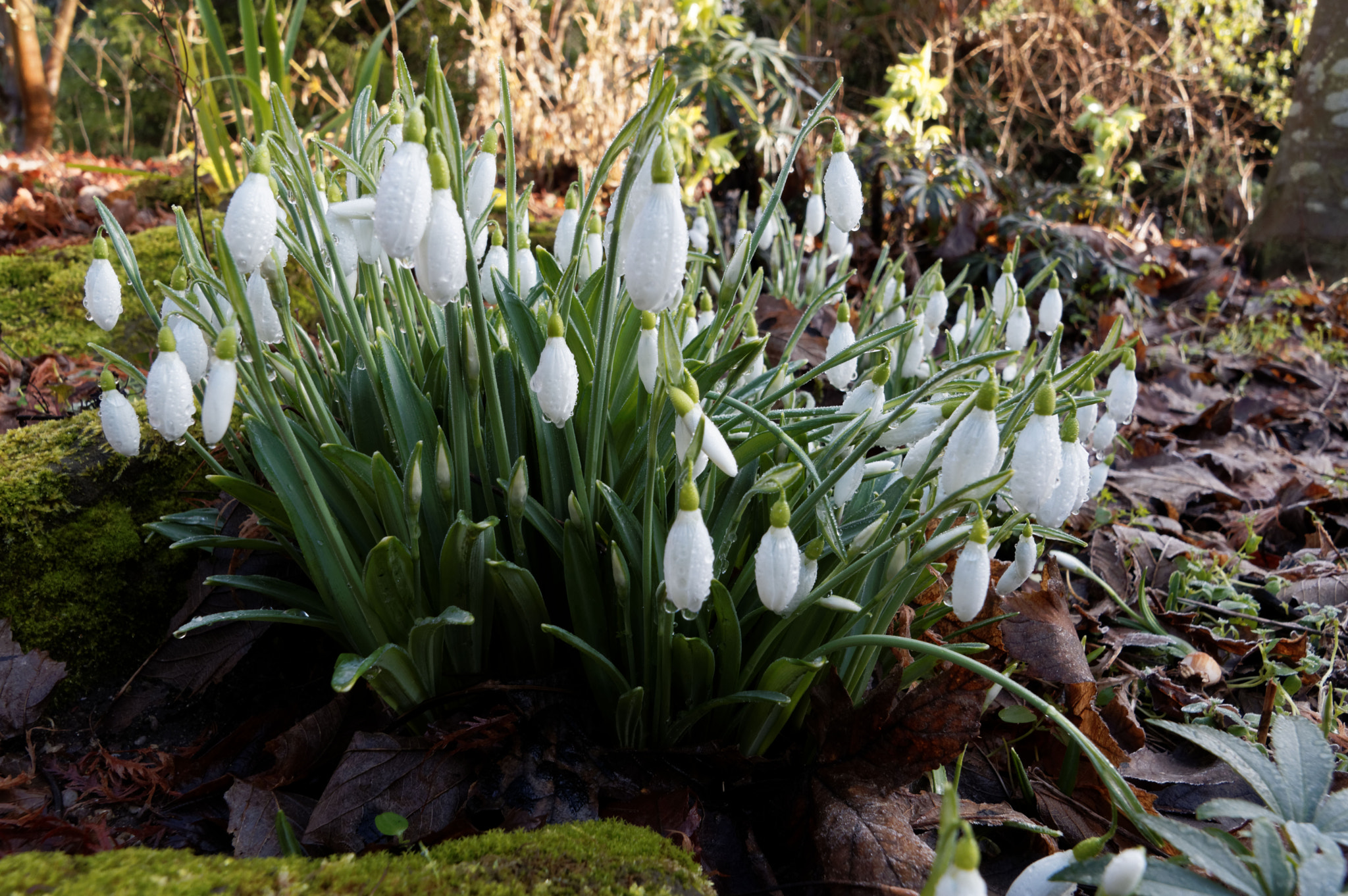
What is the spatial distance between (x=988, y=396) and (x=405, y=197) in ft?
2.23

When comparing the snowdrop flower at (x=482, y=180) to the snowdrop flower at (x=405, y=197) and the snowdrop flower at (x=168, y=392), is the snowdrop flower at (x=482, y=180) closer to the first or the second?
the snowdrop flower at (x=405, y=197)

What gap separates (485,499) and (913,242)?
12.8 feet

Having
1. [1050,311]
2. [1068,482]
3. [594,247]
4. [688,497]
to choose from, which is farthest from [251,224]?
[1050,311]

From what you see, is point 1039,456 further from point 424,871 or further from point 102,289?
point 102,289

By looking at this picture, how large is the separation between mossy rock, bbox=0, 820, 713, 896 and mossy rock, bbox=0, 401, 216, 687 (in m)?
0.91

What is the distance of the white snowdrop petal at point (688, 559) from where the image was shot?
0.94 metres

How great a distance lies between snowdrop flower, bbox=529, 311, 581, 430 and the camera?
107 centimetres

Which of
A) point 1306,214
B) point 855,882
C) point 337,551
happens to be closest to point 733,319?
point 337,551

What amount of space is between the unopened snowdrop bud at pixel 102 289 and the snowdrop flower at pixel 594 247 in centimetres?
73

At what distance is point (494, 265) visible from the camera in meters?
1.46

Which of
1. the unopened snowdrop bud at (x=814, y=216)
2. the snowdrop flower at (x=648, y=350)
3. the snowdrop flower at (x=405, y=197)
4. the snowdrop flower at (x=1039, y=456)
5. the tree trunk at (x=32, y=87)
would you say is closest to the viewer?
the snowdrop flower at (x=405, y=197)

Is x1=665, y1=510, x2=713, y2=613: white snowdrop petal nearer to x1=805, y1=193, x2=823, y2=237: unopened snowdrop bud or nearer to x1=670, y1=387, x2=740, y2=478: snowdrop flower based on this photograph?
x1=670, y1=387, x2=740, y2=478: snowdrop flower

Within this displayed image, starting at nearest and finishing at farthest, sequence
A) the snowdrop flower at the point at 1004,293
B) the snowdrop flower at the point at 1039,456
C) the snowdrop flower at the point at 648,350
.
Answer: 1. the snowdrop flower at the point at 1039,456
2. the snowdrop flower at the point at 648,350
3. the snowdrop flower at the point at 1004,293

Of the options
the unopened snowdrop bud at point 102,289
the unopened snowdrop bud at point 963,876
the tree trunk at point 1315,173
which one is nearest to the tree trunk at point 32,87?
the unopened snowdrop bud at point 102,289
